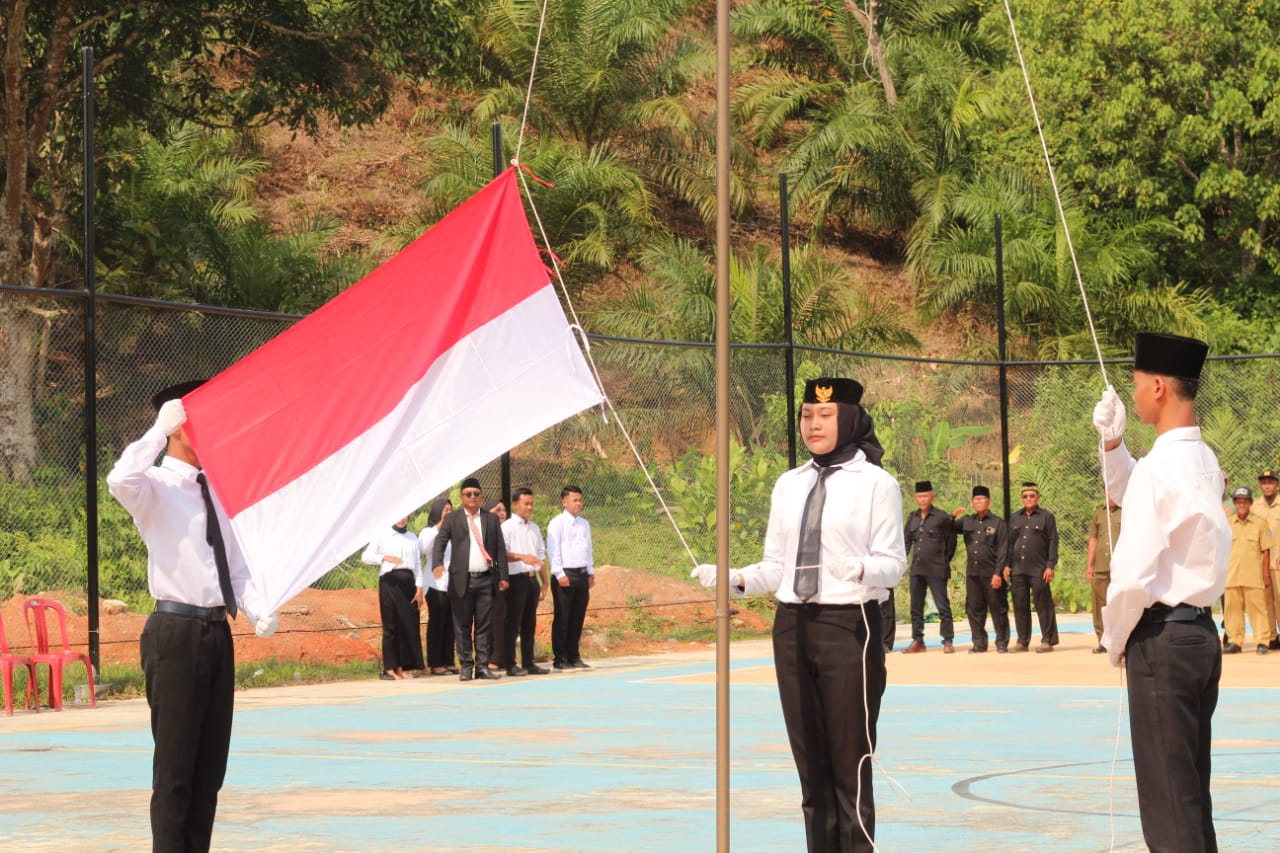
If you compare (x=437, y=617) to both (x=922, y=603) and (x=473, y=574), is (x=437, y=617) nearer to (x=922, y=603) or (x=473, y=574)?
(x=473, y=574)

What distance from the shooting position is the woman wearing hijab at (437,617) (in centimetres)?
2111

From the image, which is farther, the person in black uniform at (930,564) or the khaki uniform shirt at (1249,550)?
the person in black uniform at (930,564)

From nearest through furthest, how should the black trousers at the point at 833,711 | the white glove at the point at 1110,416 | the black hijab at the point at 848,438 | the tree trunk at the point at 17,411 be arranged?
the white glove at the point at 1110,416, the black trousers at the point at 833,711, the black hijab at the point at 848,438, the tree trunk at the point at 17,411

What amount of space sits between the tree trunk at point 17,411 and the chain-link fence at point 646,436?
0.02 meters

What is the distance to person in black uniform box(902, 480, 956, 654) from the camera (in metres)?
23.0

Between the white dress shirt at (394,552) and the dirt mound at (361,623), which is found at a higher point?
the white dress shirt at (394,552)

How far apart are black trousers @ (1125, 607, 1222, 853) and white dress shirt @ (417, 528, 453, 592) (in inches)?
561

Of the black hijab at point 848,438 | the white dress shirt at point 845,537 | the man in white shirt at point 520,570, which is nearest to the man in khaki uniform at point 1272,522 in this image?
the man in white shirt at point 520,570

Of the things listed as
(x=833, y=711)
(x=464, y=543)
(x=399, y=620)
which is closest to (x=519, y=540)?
(x=464, y=543)

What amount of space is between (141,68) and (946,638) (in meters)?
14.6

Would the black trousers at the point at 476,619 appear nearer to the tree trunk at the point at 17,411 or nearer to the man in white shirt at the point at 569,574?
the man in white shirt at the point at 569,574

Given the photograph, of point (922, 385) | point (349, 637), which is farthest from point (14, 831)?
point (922, 385)

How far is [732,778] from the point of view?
38.5 feet

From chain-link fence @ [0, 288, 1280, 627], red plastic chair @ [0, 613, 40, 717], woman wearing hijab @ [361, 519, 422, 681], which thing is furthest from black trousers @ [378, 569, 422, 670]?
red plastic chair @ [0, 613, 40, 717]
